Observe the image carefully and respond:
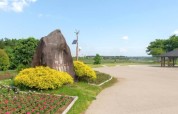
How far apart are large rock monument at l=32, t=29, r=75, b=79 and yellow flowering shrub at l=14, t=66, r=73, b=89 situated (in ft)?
3.95

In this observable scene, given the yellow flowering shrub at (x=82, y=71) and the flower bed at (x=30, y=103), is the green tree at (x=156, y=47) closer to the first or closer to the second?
the yellow flowering shrub at (x=82, y=71)

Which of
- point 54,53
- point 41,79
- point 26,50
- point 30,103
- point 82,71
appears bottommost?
point 30,103

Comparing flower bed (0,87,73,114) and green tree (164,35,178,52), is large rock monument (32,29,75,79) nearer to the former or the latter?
flower bed (0,87,73,114)

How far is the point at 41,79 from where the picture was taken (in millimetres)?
12305

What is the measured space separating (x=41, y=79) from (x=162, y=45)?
219ft

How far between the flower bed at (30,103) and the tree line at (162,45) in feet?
209

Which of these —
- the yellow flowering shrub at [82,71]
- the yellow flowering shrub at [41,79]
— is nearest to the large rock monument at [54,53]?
the yellow flowering shrub at [82,71]

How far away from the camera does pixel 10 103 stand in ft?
30.6

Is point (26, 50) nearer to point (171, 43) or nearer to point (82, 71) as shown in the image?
point (82, 71)

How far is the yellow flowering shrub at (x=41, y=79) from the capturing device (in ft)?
40.0

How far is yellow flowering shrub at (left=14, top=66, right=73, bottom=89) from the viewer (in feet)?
40.0

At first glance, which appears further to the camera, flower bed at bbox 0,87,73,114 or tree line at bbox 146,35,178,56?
tree line at bbox 146,35,178,56

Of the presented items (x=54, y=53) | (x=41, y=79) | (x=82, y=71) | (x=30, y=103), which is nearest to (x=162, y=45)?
(x=82, y=71)

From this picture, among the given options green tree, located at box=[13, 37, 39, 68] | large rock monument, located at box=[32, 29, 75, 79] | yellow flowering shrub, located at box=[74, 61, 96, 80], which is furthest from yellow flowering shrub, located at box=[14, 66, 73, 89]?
green tree, located at box=[13, 37, 39, 68]
